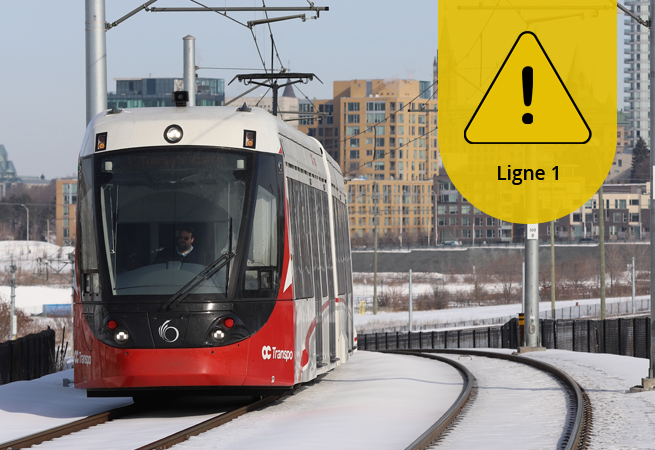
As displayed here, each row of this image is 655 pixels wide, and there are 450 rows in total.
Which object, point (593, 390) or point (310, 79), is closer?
point (593, 390)

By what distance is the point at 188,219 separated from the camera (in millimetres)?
11320

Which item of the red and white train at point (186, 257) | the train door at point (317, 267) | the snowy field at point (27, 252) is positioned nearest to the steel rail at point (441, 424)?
the red and white train at point (186, 257)

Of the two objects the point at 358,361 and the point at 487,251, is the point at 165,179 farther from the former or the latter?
the point at 487,251

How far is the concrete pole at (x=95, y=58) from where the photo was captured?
15445 mm

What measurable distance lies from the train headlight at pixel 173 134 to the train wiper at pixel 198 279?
1.53 metres

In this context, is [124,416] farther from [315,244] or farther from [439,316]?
[439,316]

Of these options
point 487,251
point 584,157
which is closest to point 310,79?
point 584,157

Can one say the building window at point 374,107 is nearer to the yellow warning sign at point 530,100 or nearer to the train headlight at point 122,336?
the yellow warning sign at point 530,100

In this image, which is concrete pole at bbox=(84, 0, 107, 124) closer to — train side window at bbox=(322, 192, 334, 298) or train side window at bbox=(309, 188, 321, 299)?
train side window at bbox=(322, 192, 334, 298)

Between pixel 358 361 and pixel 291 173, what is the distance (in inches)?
413

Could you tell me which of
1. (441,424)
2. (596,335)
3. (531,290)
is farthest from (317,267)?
(596,335)

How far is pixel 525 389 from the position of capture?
49.9 ft

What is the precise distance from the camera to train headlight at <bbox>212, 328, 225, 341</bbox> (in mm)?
11047

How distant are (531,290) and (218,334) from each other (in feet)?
54.8
